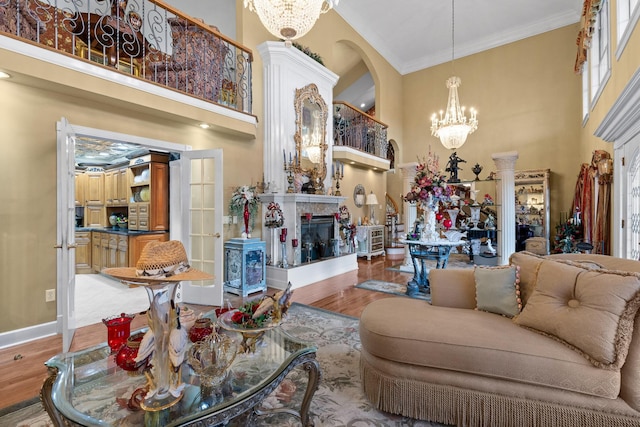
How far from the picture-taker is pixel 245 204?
477 centimetres

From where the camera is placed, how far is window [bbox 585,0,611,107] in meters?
4.15

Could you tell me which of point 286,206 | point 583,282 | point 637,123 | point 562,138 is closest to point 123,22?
point 286,206

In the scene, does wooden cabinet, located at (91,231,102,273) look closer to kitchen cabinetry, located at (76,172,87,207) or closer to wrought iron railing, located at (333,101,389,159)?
kitchen cabinetry, located at (76,172,87,207)

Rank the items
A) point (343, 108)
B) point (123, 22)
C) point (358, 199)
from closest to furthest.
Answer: point (123, 22), point (343, 108), point (358, 199)

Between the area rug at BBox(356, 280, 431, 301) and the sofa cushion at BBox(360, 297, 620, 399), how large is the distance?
245 cm

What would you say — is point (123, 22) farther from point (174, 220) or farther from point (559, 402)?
point (559, 402)

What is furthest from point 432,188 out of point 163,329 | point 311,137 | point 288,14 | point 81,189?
point 81,189

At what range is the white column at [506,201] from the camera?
5828 millimetres

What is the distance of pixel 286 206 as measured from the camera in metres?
5.31

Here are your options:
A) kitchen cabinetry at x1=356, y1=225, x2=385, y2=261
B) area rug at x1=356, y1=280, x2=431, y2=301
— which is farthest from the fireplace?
kitchen cabinetry at x1=356, y1=225, x2=385, y2=261

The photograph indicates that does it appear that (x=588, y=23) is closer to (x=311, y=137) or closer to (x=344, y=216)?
(x=311, y=137)

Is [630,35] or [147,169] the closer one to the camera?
[630,35]

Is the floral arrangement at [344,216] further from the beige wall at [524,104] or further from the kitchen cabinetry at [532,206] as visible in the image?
the kitchen cabinetry at [532,206]

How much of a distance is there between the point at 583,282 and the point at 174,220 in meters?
5.50
